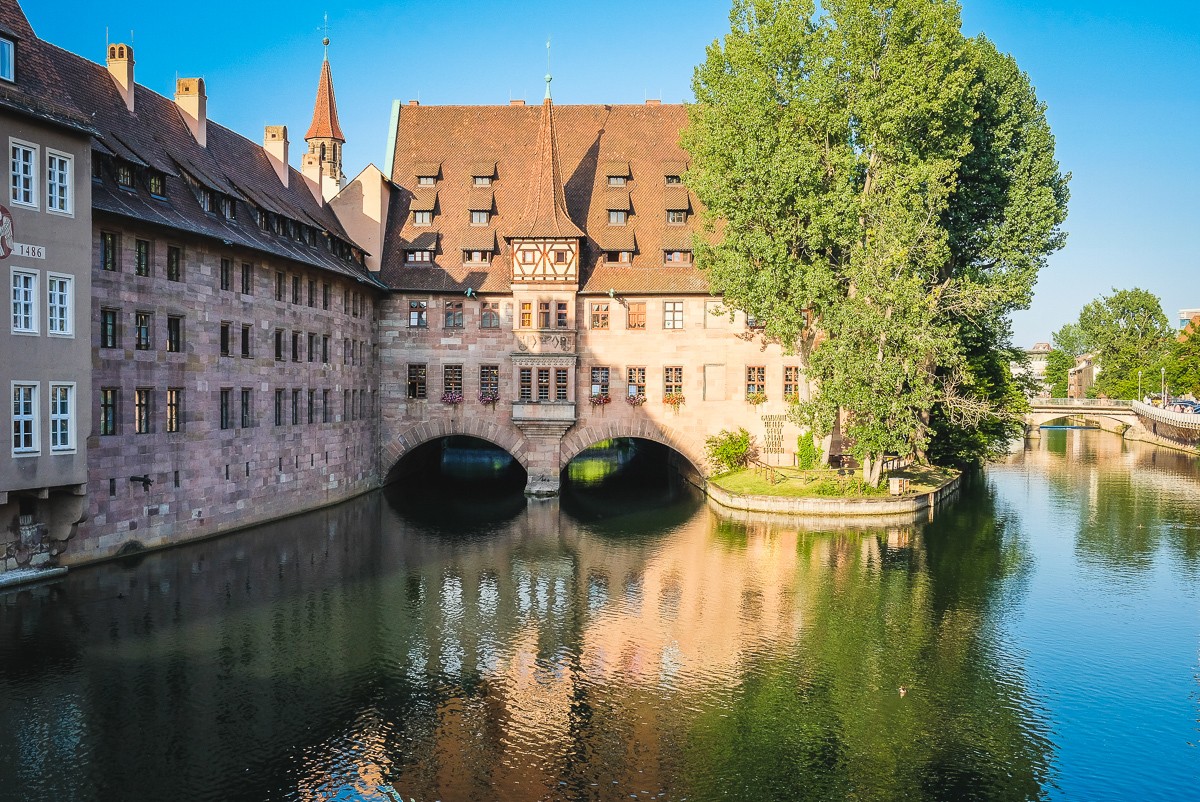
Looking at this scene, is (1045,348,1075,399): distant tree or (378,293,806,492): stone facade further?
(1045,348,1075,399): distant tree

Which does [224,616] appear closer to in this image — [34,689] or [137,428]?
[34,689]

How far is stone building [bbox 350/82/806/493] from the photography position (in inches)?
1976

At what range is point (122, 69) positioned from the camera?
120ft

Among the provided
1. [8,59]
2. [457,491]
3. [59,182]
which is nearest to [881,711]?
[59,182]

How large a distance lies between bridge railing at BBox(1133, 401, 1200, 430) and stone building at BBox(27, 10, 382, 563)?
7220cm

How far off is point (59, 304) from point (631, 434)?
29.4m

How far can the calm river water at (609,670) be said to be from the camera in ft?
53.7

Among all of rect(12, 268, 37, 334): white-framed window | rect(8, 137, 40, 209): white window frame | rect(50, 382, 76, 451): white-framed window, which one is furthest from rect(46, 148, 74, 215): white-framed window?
rect(50, 382, 76, 451): white-framed window

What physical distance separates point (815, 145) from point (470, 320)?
19559 millimetres

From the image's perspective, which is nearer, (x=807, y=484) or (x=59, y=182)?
(x=59, y=182)

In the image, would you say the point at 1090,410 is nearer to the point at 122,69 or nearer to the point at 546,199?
the point at 546,199

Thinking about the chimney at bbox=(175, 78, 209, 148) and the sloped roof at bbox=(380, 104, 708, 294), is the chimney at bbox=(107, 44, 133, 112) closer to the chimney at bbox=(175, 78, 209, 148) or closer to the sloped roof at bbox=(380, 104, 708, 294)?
the chimney at bbox=(175, 78, 209, 148)

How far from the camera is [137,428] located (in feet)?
107

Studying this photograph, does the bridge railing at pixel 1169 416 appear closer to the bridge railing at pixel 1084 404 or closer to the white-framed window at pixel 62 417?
the bridge railing at pixel 1084 404
